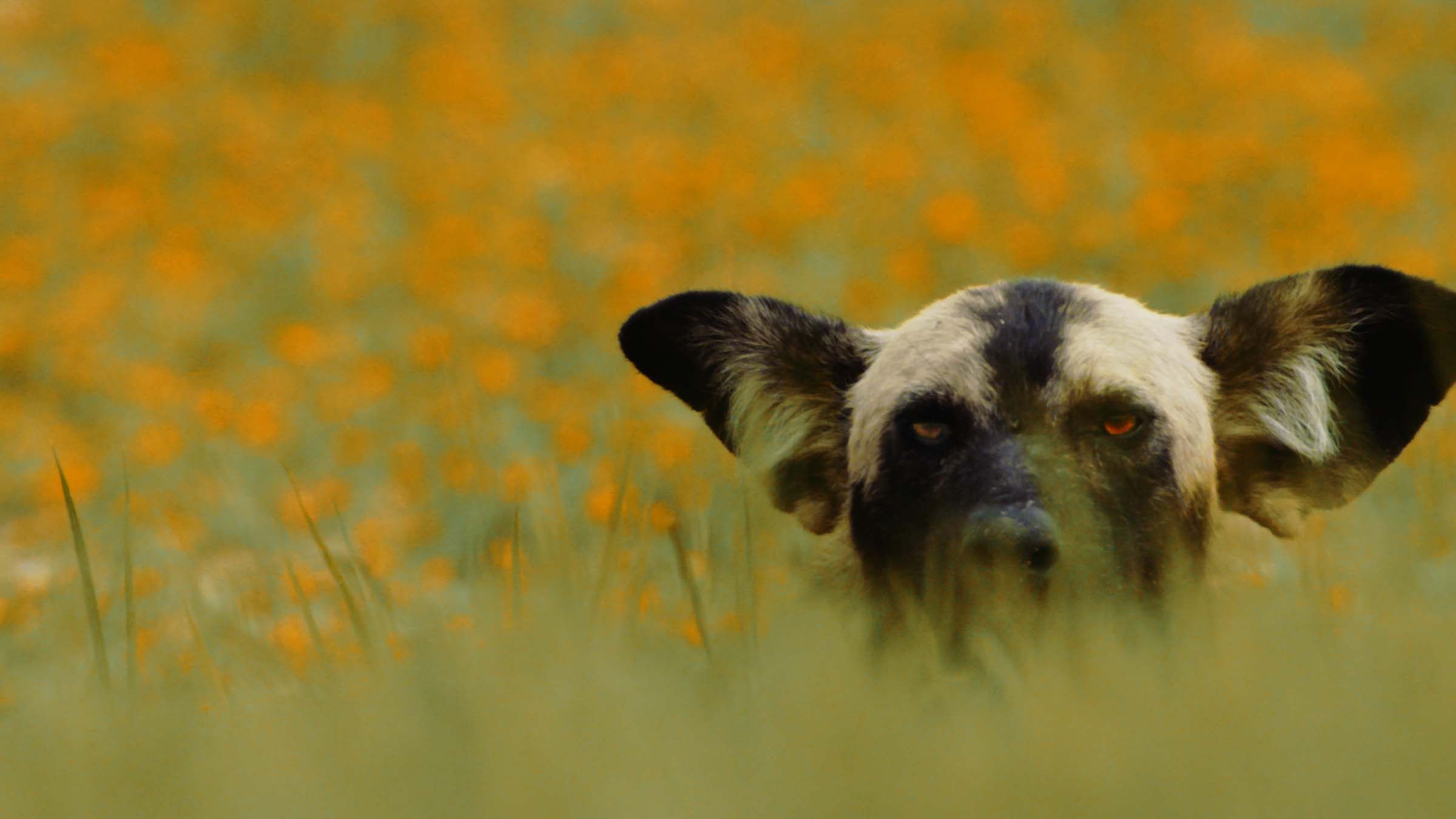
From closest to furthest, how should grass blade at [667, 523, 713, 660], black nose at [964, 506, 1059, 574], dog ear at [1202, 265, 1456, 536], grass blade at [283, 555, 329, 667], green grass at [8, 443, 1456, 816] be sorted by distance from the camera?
green grass at [8, 443, 1456, 816]
grass blade at [667, 523, 713, 660]
grass blade at [283, 555, 329, 667]
black nose at [964, 506, 1059, 574]
dog ear at [1202, 265, 1456, 536]

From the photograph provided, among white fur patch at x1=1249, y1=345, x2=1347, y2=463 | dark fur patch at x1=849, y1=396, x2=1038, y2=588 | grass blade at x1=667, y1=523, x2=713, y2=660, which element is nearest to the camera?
grass blade at x1=667, y1=523, x2=713, y2=660

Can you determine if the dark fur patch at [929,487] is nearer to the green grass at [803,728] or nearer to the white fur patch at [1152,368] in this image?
the white fur patch at [1152,368]

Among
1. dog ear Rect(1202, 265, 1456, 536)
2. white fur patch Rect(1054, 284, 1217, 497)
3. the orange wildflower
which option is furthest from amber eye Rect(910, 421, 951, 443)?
the orange wildflower

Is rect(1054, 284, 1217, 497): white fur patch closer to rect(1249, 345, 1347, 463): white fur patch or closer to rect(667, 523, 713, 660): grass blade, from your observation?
rect(1249, 345, 1347, 463): white fur patch

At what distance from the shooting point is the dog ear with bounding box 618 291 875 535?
14.5 ft

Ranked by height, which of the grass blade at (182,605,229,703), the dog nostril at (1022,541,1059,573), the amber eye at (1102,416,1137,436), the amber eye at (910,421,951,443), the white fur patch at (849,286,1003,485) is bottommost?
the dog nostril at (1022,541,1059,573)

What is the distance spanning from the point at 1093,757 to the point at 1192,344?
280cm

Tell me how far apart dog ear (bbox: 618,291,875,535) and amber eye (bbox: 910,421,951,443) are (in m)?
0.59

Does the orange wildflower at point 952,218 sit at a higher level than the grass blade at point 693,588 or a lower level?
higher

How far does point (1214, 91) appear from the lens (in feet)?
38.1

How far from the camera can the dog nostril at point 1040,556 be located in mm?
3377

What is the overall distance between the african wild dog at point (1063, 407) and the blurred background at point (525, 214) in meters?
0.29

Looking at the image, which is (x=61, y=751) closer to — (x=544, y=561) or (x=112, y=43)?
(x=544, y=561)

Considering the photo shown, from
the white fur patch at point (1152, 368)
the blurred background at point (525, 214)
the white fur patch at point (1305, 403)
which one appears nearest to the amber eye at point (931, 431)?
the white fur patch at point (1152, 368)
